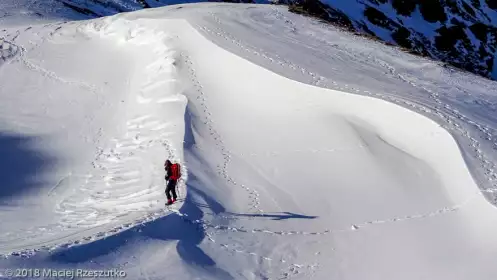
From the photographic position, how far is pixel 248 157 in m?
13.7

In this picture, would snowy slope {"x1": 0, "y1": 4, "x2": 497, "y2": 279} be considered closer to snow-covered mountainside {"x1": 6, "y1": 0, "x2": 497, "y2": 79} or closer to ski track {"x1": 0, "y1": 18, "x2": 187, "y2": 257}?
ski track {"x1": 0, "y1": 18, "x2": 187, "y2": 257}

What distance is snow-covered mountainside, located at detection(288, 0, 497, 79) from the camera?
46375 millimetres

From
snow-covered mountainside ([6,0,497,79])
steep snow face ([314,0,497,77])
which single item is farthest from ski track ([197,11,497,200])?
steep snow face ([314,0,497,77])

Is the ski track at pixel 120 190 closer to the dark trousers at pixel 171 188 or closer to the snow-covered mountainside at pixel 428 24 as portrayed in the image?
the dark trousers at pixel 171 188

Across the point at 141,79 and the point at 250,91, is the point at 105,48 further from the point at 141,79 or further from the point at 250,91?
the point at 250,91

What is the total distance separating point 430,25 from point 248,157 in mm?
42145

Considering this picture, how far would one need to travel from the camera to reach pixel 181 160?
12688 mm

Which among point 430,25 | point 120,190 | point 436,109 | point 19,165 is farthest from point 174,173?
point 430,25

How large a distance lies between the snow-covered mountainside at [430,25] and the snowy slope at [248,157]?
24.5 meters

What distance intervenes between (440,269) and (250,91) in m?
9.67

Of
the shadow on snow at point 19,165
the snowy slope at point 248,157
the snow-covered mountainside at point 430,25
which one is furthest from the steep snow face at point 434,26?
the shadow on snow at point 19,165

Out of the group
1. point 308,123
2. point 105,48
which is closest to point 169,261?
point 308,123

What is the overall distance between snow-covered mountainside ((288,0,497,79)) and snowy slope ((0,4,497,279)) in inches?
965

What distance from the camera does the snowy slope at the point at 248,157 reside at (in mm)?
9117
